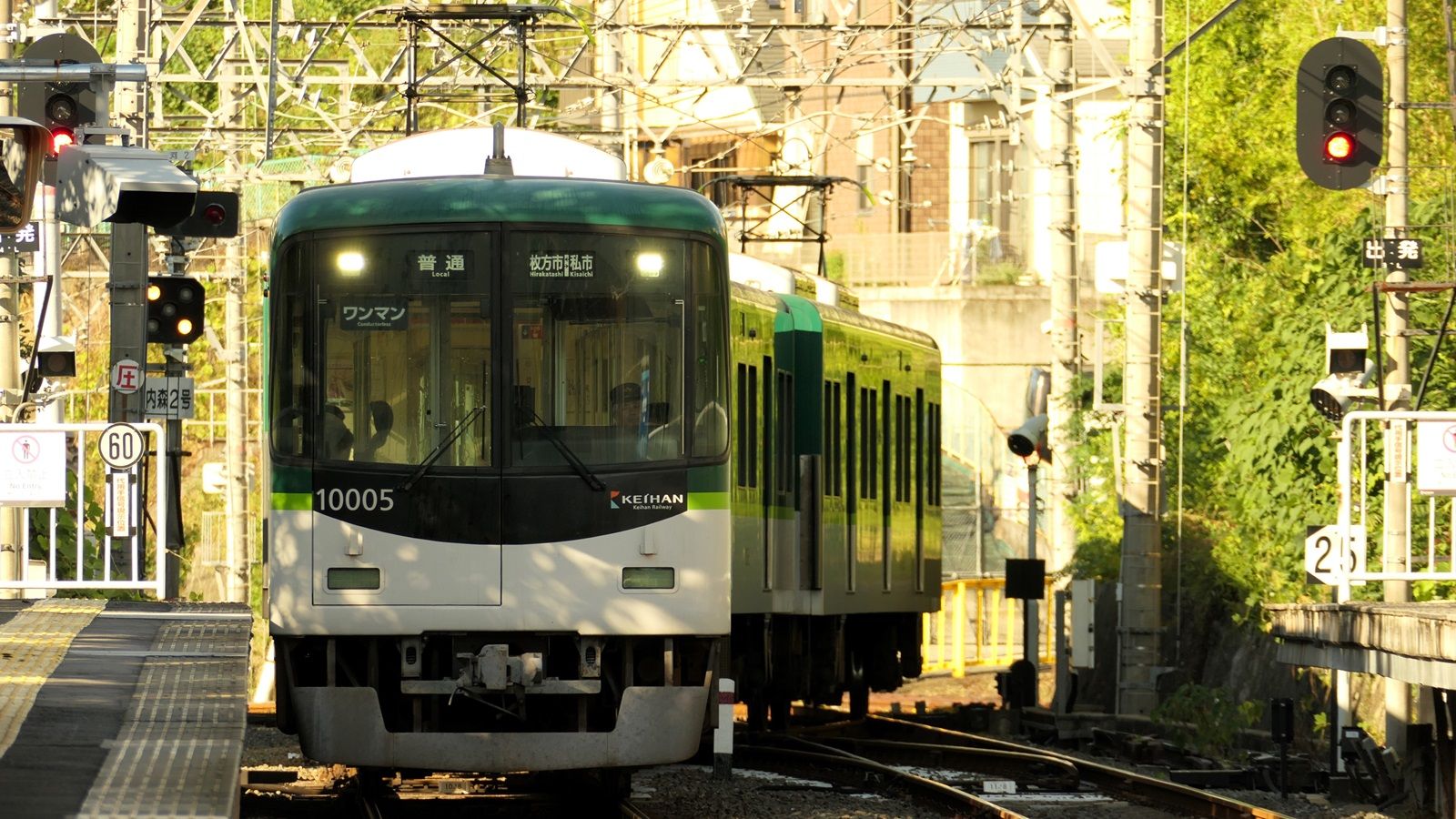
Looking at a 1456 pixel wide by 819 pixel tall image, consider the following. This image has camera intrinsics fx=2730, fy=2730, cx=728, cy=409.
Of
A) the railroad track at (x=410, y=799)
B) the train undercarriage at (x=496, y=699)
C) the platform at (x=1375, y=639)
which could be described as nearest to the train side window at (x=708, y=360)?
the train undercarriage at (x=496, y=699)

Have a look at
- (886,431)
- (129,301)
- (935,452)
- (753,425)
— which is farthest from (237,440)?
(753,425)

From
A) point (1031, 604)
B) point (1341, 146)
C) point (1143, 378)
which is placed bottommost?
point (1031, 604)

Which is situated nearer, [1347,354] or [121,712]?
[121,712]

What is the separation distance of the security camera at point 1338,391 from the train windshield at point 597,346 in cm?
644

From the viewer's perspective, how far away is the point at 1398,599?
18.8 meters

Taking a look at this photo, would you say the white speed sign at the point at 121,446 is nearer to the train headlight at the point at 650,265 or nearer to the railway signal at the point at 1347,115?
the train headlight at the point at 650,265

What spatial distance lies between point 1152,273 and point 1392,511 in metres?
5.82

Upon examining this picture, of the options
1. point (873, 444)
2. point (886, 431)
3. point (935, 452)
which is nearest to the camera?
point (873, 444)

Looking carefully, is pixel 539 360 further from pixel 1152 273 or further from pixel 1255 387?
pixel 1255 387

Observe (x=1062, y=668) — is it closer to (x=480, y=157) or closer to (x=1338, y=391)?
(x=1338, y=391)

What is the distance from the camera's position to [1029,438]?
25.3 metres

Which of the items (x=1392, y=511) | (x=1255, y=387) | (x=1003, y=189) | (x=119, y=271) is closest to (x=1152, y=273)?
(x=1255, y=387)

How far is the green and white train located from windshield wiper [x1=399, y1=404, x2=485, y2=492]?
0.01 meters

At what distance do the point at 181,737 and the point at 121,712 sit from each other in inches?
33.8
